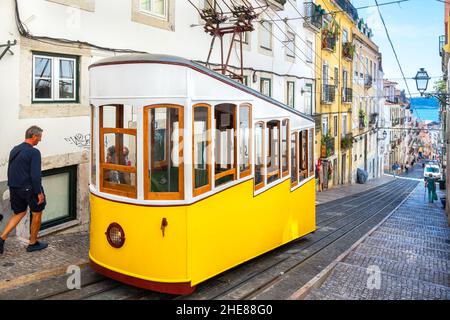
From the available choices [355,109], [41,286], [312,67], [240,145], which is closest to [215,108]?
[240,145]

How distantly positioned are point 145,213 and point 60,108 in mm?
4248

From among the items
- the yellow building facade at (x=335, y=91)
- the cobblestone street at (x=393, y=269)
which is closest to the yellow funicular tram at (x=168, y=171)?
the cobblestone street at (x=393, y=269)

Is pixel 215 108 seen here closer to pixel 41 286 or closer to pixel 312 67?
pixel 41 286

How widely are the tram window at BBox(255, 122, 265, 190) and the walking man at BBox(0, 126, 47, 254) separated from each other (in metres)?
3.34

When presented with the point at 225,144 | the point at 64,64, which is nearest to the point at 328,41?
the point at 64,64

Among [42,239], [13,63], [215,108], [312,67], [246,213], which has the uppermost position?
[312,67]

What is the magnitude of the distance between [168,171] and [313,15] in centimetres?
1926

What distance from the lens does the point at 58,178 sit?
905cm

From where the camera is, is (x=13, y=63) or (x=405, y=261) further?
(x=405, y=261)

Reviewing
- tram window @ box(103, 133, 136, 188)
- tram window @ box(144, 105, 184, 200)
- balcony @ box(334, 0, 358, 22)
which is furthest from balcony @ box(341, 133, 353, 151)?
tram window @ box(144, 105, 184, 200)

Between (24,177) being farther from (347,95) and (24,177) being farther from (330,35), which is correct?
(347,95)

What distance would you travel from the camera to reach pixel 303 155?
9.40m

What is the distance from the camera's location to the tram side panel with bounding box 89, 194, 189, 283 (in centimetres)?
554

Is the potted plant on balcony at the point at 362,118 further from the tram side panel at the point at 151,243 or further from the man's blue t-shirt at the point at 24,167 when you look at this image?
the tram side panel at the point at 151,243
